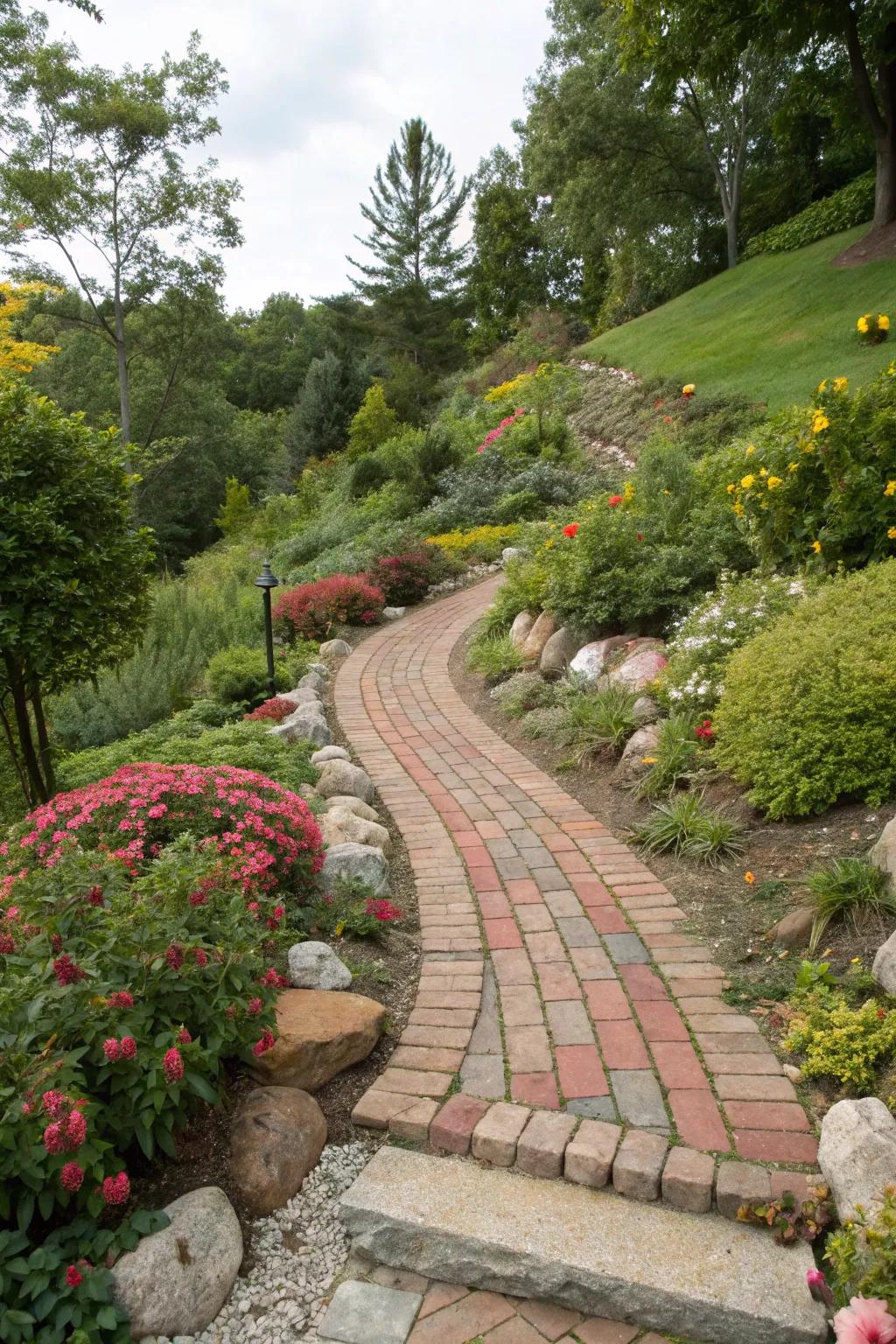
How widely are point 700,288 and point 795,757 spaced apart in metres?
18.0

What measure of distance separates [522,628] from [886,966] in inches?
182

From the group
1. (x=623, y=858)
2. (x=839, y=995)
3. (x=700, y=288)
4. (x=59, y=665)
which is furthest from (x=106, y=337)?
(x=839, y=995)

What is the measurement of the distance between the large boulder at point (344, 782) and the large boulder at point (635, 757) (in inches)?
53.8

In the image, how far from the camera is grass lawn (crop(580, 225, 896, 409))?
1117cm

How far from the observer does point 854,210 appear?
1549 centimetres

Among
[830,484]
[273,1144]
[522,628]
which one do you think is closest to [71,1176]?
[273,1144]

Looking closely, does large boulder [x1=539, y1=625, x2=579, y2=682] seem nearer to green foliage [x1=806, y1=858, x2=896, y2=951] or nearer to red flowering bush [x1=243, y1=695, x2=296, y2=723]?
red flowering bush [x1=243, y1=695, x2=296, y2=723]

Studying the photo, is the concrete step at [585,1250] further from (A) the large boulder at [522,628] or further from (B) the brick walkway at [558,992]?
(A) the large boulder at [522,628]

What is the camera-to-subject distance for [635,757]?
4.55m

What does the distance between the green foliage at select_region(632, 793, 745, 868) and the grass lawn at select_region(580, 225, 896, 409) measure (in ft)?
27.1

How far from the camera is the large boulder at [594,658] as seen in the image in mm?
5609

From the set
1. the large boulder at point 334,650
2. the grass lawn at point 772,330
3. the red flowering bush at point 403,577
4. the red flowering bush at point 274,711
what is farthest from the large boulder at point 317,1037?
the grass lawn at point 772,330

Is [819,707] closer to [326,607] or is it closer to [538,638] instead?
[538,638]

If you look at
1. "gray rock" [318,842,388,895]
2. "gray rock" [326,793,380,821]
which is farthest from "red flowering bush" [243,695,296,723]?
"gray rock" [318,842,388,895]
